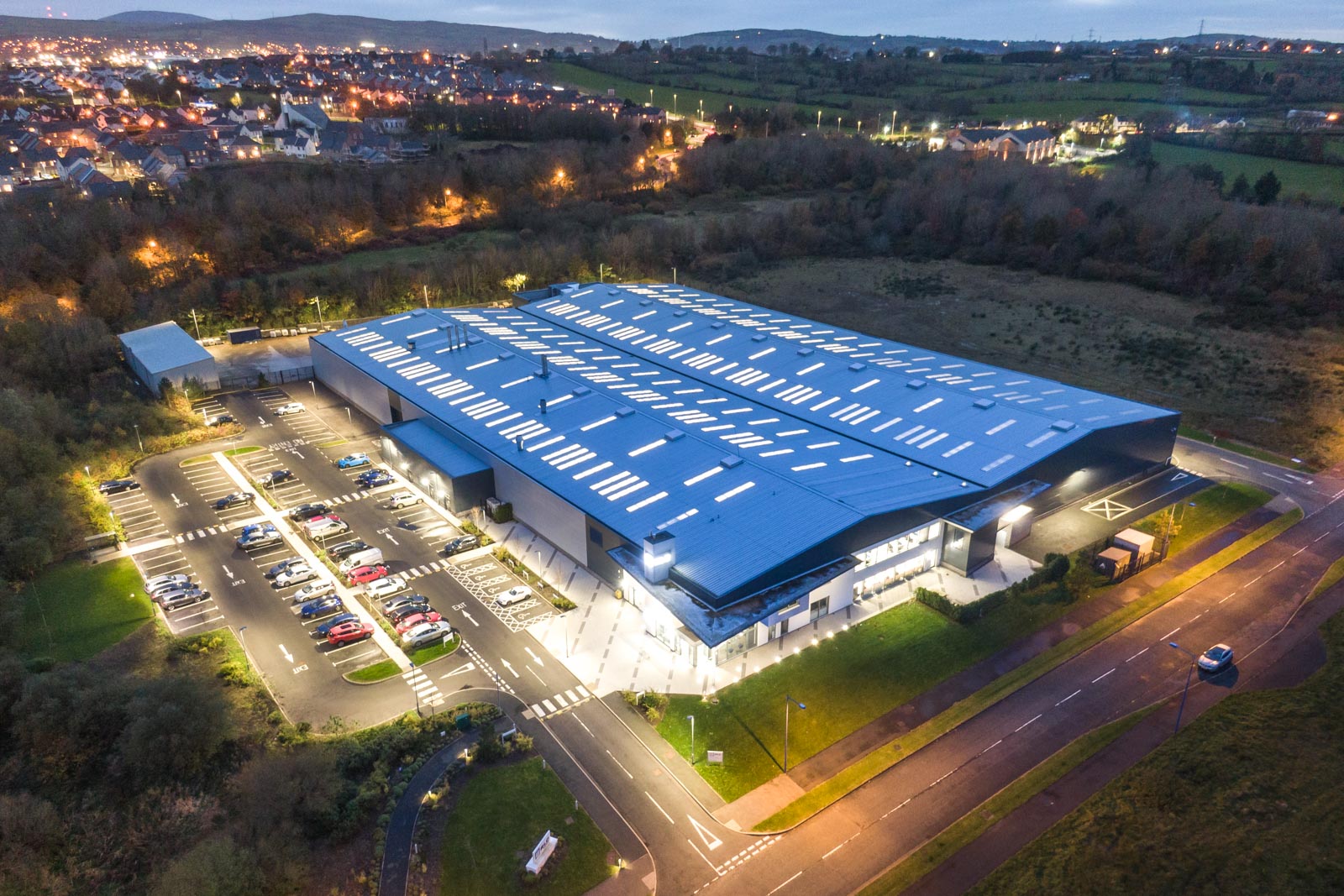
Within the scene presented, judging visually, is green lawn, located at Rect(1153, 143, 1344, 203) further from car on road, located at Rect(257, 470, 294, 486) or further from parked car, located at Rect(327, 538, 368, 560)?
car on road, located at Rect(257, 470, 294, 486)

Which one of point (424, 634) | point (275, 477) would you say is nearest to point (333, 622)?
point (424, 634)

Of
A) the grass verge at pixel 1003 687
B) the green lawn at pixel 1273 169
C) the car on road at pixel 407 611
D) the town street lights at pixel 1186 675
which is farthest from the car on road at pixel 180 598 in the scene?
the green lawn at pixel 1273 169

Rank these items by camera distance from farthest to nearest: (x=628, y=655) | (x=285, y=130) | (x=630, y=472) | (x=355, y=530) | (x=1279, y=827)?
(x=285, y=130) → (x=355, y=530) → (x=630, y=472) → (x=628, y=655) → (x=1279, y=827)

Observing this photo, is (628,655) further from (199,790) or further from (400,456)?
(400,456)

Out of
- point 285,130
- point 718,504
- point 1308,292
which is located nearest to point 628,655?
point 718,504

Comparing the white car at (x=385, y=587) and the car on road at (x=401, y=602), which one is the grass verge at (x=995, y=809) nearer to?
the car on road at (x=401, y=602)
